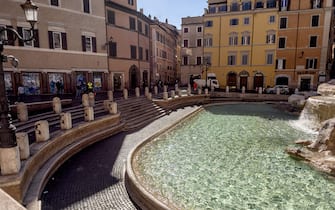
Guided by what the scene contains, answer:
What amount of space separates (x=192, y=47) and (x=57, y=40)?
25127mm

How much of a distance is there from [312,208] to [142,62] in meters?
26.4

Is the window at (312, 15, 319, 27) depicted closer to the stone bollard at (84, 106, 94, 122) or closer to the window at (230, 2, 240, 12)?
the window at (230, 2, 240, 12)

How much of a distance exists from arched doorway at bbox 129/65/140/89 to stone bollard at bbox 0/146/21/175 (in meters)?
22.5

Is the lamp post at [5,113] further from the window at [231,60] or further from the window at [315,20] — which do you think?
the window at [315,20]

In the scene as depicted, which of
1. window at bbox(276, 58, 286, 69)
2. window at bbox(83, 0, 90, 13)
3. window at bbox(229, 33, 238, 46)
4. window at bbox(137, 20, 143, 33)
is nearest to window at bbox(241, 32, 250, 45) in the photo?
window at bbox(229, 33, 238, 46)

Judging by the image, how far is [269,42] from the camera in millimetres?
34688

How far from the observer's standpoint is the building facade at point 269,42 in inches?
1278

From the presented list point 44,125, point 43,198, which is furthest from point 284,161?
point 44,125

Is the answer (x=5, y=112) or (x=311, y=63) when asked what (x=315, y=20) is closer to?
(x=311, y=63)

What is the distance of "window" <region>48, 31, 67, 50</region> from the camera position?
19.3 meters

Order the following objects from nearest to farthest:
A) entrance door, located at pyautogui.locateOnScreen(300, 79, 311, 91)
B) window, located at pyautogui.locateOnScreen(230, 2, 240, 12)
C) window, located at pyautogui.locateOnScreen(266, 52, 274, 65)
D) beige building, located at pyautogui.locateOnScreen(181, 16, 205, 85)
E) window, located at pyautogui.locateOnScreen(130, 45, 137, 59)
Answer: window, located at pyautogui.locateOnScreen(130, 45, 137, 59) → entrance door, located at pyautogui.locateOnScreen(300, 79, 311, 91) → window, located at pyautogui.locateOnScreen(266, 52, 274, 65) → window, located at pyautogui.locateOnScreen(230, 2, 240, 12) → beige building, located at pyautogui.locateOnScreen(181, 16, 205, 85)

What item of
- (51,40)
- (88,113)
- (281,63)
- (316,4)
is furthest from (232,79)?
(88,113)

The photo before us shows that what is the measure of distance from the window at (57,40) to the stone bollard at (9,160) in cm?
1600

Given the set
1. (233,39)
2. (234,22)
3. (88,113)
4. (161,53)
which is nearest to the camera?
(88,113)
